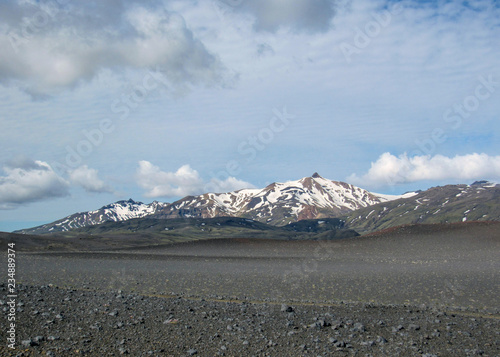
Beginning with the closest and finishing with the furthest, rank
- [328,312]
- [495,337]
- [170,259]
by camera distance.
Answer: [495,337]
[328,312]
[170,259]

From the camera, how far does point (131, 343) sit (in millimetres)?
9891

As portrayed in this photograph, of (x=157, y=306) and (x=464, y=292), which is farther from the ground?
(x=157, y=306)

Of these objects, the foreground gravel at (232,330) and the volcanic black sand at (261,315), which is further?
the volcanic black sand at (261,315)

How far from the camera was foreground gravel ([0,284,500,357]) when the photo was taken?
969 centimetres

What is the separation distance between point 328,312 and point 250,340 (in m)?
4.03

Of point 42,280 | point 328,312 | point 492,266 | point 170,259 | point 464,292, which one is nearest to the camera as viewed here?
point 328,312

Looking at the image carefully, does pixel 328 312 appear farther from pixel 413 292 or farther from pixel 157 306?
pixel 413 292

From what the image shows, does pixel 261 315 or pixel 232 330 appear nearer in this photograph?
pixel 232 330

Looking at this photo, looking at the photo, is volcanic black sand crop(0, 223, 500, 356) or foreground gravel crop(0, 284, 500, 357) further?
volcanic black sand crop(0, 223, 500, 356)

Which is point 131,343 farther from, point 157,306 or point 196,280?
point 196,280

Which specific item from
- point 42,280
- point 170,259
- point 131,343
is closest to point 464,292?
point 131,343

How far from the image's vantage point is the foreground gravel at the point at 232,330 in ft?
31.8

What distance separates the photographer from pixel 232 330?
36.3 feet

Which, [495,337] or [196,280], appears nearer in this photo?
[495,337]
